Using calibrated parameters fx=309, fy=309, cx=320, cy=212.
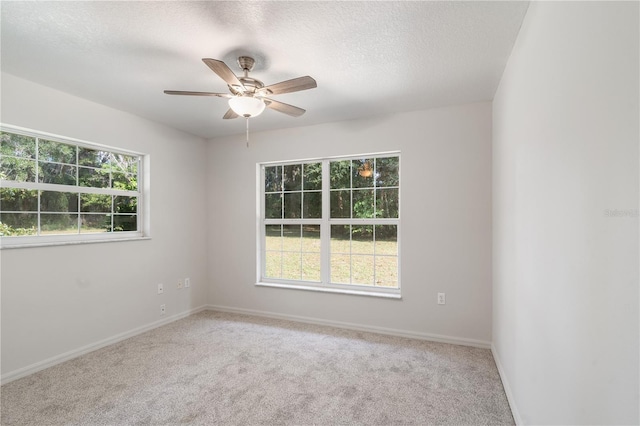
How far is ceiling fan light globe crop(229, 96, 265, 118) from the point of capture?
211 cm

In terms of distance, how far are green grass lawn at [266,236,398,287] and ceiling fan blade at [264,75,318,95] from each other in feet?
6.89

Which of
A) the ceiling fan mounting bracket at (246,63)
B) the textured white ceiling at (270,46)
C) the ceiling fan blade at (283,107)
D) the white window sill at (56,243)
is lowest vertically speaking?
the white window sill at (56,243)

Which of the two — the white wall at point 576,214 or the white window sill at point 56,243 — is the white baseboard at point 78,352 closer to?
the white window sill at point 56,243

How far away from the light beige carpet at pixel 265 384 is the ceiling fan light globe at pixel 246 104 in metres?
2.03

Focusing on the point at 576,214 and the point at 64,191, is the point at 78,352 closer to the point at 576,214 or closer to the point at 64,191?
the point at 64,191

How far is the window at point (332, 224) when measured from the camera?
357 cm

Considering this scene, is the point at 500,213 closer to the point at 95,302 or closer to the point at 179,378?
the point at 179,378

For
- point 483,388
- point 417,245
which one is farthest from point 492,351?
point 417,245

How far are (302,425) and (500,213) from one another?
2164 millimetres

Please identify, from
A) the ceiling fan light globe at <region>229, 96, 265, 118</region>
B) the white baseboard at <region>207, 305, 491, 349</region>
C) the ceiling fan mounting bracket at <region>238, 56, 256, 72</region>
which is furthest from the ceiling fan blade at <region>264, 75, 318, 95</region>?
the white baseboard at <region>207, 305, 491, 349</region>

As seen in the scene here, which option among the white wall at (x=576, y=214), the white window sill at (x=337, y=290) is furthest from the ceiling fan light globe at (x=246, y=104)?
→ the white window sill at (x=337, y=290)

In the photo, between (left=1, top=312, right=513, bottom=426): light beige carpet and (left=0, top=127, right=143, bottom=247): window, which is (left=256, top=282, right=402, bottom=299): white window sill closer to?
(left=1, top=312, right=513, bottom=426): light beige carpet

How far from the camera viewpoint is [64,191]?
2.91 m

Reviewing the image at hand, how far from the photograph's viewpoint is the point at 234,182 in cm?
422
